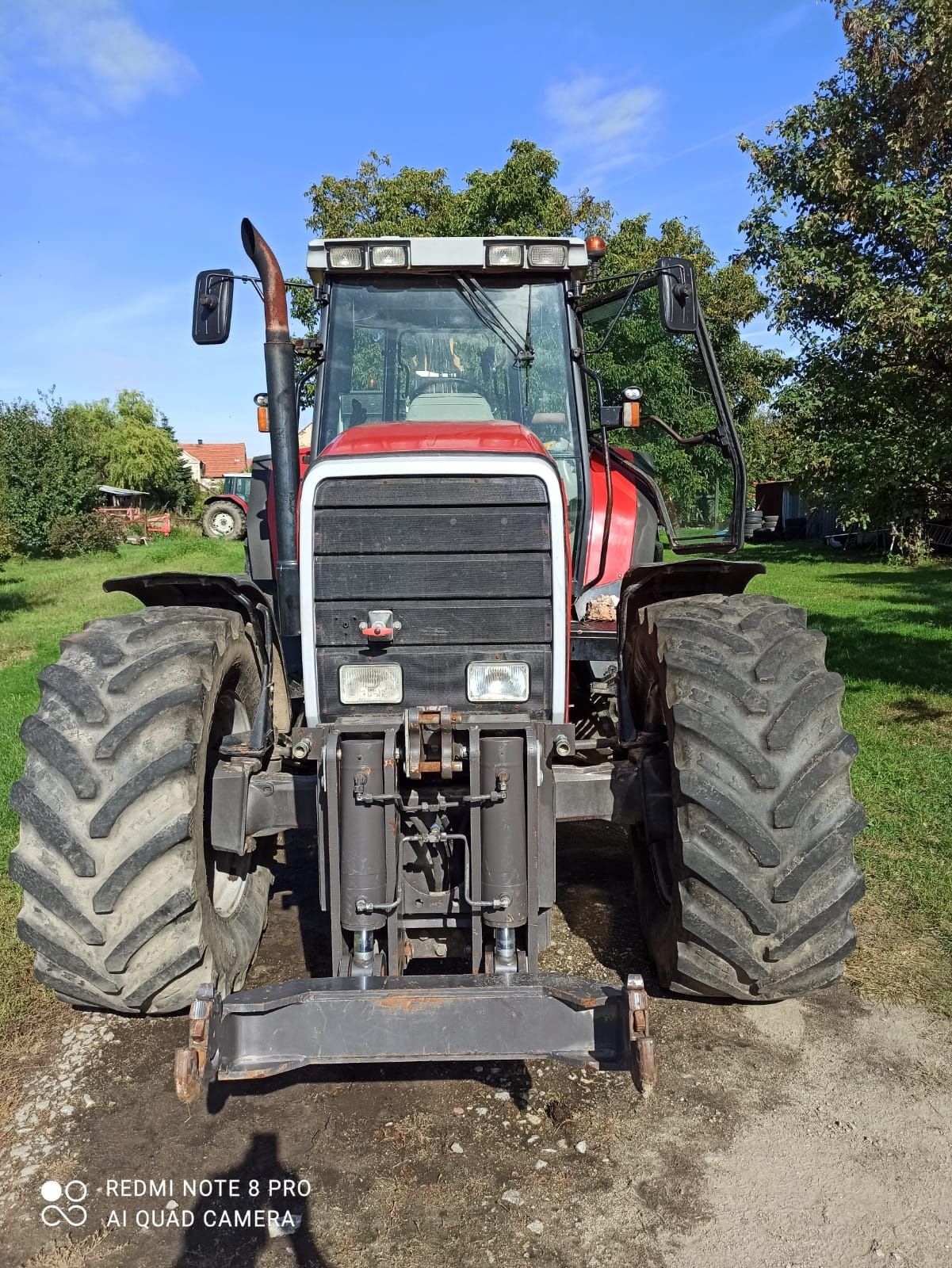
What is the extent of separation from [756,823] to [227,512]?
35.4 meters

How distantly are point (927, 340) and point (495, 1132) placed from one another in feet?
19.5

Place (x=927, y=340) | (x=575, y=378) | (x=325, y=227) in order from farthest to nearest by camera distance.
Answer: (x=325, y=227) → (x=927, y=340) → (x=575, y=378)

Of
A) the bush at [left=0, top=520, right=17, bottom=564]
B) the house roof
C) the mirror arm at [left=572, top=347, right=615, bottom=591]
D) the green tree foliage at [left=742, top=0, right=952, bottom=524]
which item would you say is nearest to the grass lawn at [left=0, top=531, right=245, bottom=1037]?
the bush at [left=0, top=520, right=17, bottom=564]

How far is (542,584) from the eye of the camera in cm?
346

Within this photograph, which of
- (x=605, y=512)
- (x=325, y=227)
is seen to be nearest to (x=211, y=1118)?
(x=605, y=512)

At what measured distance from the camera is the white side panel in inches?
134

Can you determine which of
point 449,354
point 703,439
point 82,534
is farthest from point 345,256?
point 82,534

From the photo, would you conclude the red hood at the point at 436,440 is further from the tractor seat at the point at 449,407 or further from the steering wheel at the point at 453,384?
the steering wheel at the point at 453,384

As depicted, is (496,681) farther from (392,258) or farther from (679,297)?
(392,258)

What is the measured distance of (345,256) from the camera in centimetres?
461

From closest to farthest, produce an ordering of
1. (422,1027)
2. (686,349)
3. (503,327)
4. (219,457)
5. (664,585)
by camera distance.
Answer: (422,1027) < (664,585) < (503,327) < (686,349) < (219,457)

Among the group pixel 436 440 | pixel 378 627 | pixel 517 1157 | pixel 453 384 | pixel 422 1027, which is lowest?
pixel 517 1157

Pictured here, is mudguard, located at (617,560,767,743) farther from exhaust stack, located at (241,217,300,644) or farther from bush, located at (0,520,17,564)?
bush, located at (0,520,17,564)

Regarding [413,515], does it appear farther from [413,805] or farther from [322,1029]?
[322,1029]
